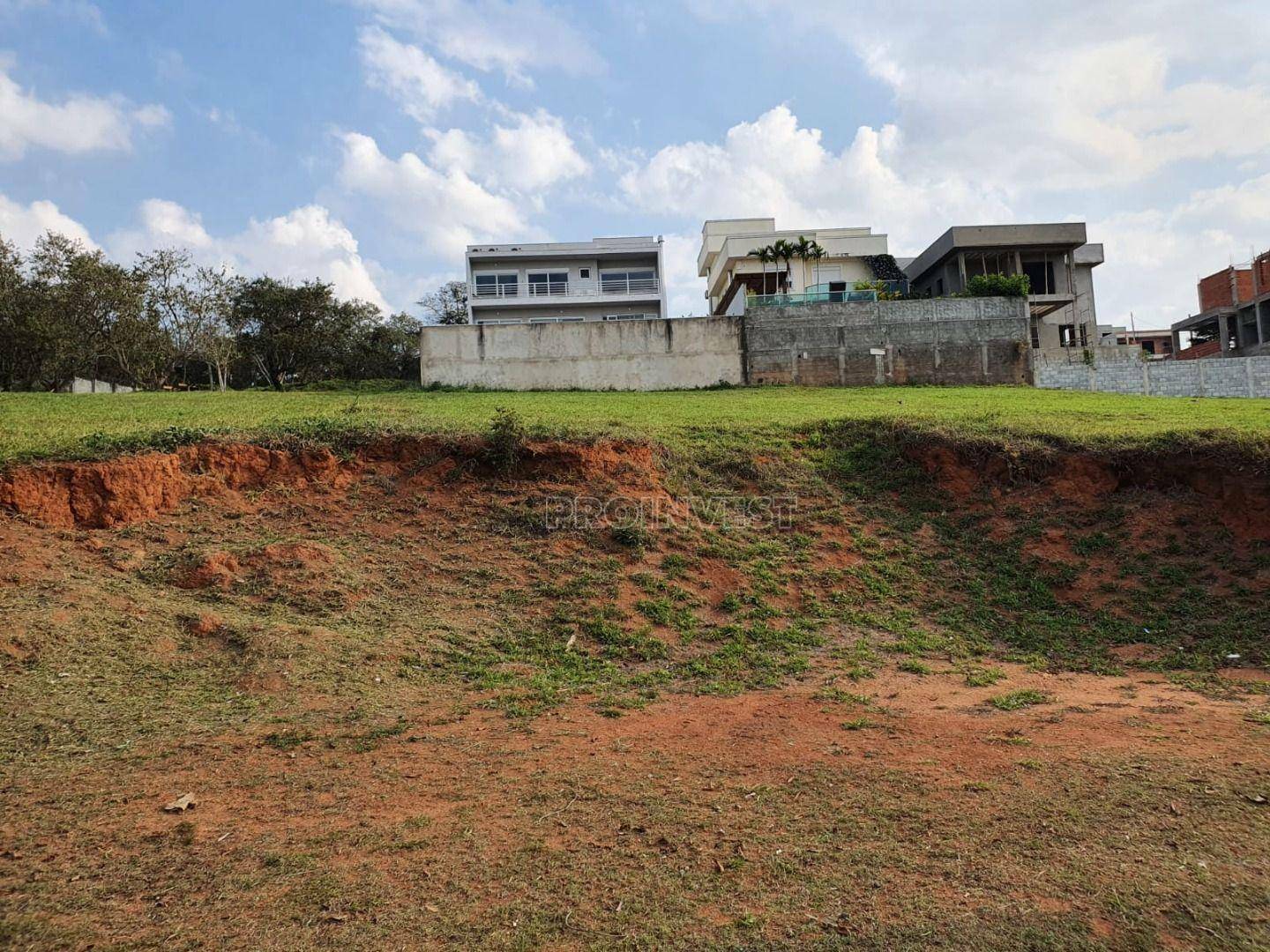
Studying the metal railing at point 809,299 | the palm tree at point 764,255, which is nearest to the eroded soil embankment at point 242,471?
the metal railing at point 809,299

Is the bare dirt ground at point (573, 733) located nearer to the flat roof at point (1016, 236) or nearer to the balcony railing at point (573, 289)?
the flat roof at point (1016, 236)

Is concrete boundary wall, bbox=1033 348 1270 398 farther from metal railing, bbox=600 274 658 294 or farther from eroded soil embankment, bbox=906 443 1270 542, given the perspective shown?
metal railing, bbox=600 274 658 294

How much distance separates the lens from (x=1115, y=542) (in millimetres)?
11867

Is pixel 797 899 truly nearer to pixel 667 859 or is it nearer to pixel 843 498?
pixel 667 859

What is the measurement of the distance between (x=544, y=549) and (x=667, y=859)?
22.0ft

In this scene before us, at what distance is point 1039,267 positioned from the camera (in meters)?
39.7

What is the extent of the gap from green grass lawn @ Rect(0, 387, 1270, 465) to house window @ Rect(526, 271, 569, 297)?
2388 centimetres

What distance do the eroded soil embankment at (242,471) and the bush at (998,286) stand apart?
23680mm

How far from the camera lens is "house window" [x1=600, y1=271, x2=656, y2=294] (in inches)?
1860

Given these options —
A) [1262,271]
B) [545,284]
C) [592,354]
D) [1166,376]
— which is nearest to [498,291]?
[545,284]

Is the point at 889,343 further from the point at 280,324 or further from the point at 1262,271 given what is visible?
the point at 1262,271

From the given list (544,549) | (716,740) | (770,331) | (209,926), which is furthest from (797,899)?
(770,331)

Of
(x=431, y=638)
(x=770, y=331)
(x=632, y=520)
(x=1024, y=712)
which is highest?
(x=770, y=331)

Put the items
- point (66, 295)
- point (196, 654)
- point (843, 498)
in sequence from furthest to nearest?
1. point (66, 295)
2. point (843, 498)
3. point (196, 654)
